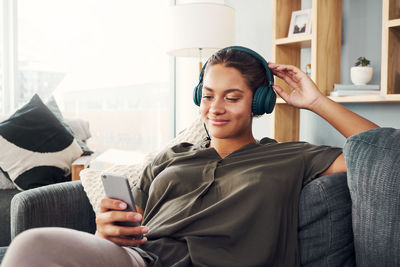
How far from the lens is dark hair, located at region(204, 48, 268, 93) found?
4.02 feet

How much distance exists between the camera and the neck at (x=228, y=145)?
1262 millimetres

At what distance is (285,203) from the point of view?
997mm

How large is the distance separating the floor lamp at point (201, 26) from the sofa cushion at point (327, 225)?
1.69 m

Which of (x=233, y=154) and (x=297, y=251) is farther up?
(x=233, y=154)

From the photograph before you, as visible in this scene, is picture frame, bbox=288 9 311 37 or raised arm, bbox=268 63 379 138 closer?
raised arm, bbox=268 63 379 138

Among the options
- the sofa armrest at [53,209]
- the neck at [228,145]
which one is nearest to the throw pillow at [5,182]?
the sofa armrest at [53,209]

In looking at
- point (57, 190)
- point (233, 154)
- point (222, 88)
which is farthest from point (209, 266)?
point (57, 190)

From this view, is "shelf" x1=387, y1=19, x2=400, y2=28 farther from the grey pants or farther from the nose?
the grey pants

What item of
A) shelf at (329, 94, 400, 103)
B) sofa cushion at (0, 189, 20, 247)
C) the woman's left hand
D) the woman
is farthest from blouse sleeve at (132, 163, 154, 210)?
shelf at (329, 94, 400, 103)

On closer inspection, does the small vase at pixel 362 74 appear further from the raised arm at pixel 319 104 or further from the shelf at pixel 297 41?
the raised arm at pixel 319 104

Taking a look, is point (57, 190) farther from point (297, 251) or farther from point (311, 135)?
point (311, 135)

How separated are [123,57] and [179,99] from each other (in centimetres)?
69

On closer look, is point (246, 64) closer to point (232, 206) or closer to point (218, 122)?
point (218, 122)

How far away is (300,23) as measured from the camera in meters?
2.30
